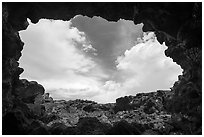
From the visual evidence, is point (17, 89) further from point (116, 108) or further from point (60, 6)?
point (116, 108)

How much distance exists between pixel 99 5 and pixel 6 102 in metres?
13.7

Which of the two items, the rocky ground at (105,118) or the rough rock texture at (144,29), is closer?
the rough rock texture at (144,29)

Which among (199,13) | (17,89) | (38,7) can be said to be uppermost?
(38,7)

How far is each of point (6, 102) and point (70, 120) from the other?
14441 millimetres

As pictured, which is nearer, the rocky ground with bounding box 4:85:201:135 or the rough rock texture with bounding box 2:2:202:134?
the rough rock texture with bounding box 2:2:202:134

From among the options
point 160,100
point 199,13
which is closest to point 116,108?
point 160,100

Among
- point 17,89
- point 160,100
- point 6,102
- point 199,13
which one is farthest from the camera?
point 160,100

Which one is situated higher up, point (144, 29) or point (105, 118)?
point (144, 29)

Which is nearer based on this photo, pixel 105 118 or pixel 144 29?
pixel 144 29

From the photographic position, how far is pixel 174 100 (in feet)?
108

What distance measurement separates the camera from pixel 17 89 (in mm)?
35062

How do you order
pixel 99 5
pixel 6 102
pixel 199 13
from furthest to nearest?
1. pixel 99 5
2. pixel 6 102
3. pixel 199 13

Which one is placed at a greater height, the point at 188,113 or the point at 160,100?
the point at 160,100

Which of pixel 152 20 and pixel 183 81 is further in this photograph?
pixel 183 81
